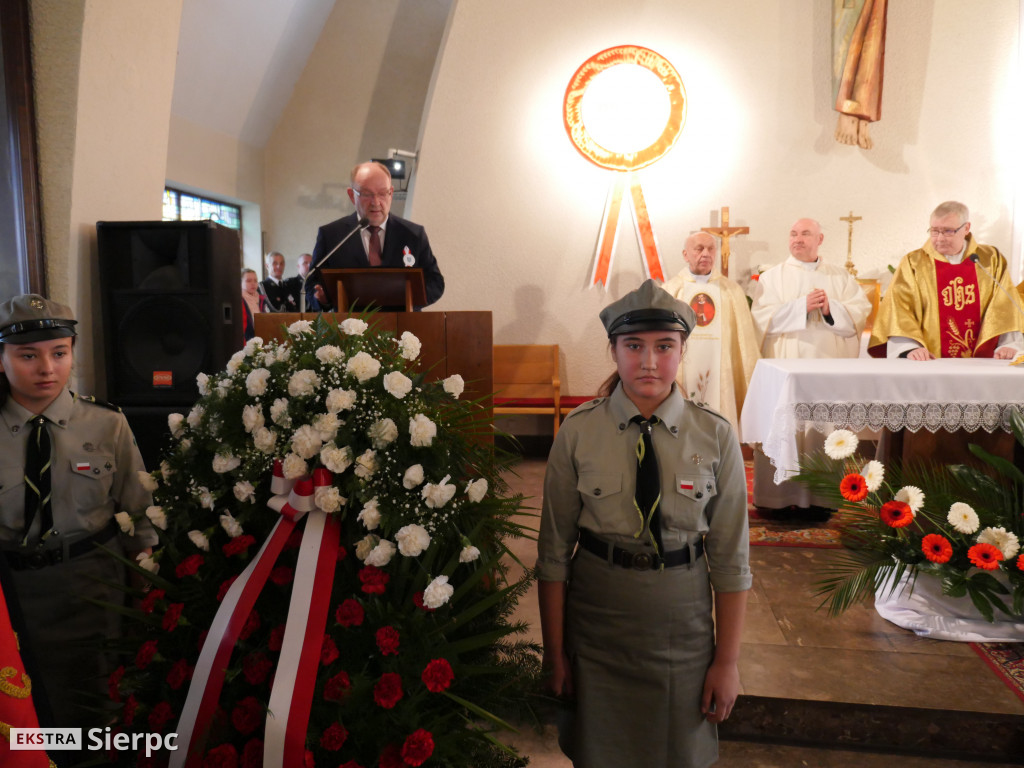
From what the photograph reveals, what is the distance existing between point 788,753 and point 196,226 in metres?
2.85

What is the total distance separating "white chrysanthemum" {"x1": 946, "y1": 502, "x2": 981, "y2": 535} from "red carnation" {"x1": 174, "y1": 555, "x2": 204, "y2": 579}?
2452 millimetres

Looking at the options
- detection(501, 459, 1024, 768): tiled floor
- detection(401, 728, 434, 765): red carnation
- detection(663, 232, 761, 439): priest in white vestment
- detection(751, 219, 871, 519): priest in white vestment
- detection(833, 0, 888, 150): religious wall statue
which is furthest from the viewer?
detection(833, 0, 888, 150): religious wall statue

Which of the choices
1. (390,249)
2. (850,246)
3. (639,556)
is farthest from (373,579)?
(850,246)

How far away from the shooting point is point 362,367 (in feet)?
4.60

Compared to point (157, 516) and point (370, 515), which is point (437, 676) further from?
point (157, 516)

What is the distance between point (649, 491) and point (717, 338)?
13.0 feet

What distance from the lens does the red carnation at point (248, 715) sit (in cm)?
128

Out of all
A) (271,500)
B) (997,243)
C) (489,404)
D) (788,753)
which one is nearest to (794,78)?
(997,243)

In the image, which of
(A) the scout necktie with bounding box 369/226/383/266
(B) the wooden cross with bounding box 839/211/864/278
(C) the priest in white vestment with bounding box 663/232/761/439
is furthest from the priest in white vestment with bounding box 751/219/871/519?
(A) the scout necktie with bounding box 369/226/383/266

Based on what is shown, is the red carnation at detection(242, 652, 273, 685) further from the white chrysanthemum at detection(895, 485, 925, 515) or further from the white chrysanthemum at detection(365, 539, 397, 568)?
the white chrysanthemum at detection(895, 485, 925, 515)

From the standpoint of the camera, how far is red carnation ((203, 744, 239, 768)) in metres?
1.23

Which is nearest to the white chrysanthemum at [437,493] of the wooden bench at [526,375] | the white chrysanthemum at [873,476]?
the white chrysanthemum at [873,476]

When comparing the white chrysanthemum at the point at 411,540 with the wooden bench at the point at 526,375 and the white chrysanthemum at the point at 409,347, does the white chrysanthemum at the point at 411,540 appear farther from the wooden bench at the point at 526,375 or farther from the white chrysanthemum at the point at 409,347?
the wooden bench at the point at 526,375

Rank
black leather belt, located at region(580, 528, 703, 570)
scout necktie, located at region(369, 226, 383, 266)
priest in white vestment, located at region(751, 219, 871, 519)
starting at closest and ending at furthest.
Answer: black leather belt, located at region(580, 528, 703, 570) < scout necktie, located at region(369, 226, 383, 266) < priest in white vestment, located at region(751, 219, 871, 519)
